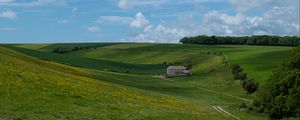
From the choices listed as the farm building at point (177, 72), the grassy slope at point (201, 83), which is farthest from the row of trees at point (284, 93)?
the farm building at point (177, 72)

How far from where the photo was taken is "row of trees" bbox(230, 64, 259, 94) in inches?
3858

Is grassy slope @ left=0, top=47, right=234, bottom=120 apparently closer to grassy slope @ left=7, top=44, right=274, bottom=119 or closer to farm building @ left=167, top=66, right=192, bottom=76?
grassy slope @ left=7, top=44, right=274, bottom=119

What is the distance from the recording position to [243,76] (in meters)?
114

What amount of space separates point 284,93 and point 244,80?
45394 mm

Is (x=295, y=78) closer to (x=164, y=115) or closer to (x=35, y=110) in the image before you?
(x=164, y=115)

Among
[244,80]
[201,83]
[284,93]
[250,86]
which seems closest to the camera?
[284,93]

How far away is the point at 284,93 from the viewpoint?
61969 mm

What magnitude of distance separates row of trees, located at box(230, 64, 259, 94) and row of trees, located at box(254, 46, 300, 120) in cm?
3063

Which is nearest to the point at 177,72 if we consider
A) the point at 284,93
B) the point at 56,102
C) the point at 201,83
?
the point at 201,83

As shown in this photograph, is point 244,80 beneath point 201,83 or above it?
above

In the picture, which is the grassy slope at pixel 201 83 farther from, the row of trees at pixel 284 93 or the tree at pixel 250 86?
the row of trees at pixel 284 93

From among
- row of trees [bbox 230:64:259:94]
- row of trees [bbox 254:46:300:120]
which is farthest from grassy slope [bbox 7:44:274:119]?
row of trees [bbox 254:46:300:120]

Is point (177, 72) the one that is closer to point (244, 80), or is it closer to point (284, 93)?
point (244, 80)

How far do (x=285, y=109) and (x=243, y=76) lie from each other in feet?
179
